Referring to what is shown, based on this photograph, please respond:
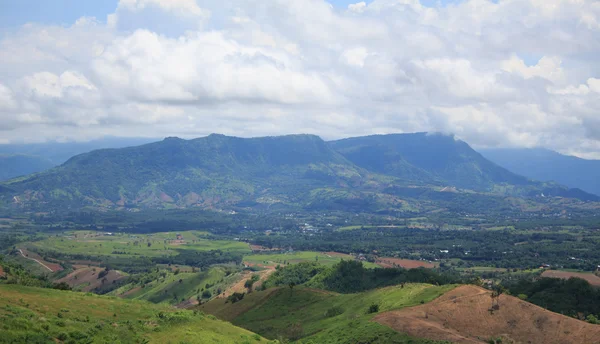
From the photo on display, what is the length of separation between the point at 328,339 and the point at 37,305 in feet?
134

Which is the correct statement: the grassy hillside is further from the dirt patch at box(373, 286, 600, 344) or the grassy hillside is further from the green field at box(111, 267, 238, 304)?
the green field at box(111, 267, 238, 304)

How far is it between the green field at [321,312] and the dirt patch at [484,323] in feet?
→ 11.8

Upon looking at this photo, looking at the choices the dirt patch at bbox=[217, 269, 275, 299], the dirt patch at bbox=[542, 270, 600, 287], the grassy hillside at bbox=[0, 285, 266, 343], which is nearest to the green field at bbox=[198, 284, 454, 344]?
the dirt patch at bbox=[217, 269, 275, 299]

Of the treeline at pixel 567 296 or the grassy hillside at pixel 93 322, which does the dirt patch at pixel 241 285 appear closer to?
the treeline at pixel 567 296

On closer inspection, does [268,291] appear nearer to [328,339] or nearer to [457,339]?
[328,339]

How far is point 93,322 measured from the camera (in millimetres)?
54031

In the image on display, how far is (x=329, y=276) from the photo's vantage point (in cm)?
16600

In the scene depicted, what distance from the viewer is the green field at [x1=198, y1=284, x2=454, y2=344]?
244 ft

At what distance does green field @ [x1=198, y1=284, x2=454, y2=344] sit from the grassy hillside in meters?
16.6

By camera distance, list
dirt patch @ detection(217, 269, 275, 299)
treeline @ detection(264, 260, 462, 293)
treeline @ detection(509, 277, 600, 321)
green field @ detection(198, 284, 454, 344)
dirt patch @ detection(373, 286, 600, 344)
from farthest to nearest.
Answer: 1. dirt patch @ detection(217, 269, 275, 299)
2. treeline @ detection(264, 260, 462, 293)
3. treeline @ detection(509, 277, 600, 321)
4. green field @ detection(198, 284, 454, 344)
5. dirt patch @ detection(373, 286, 600, 344)

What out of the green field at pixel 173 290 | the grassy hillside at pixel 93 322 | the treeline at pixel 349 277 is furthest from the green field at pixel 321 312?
the green field at pixel 173 290

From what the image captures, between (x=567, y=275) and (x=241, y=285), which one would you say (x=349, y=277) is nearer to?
(x=241, y=285)

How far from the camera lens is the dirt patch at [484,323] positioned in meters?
67.4

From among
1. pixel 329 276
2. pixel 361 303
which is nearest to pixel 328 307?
pixel 361 303
